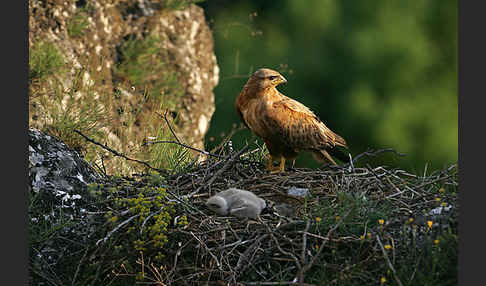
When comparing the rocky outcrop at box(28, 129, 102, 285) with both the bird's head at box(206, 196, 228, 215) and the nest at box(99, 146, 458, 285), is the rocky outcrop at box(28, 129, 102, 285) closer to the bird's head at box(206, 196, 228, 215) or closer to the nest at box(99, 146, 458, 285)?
the nest at box(99, 146, 458, 285)

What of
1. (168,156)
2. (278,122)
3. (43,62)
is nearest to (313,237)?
(278,122)

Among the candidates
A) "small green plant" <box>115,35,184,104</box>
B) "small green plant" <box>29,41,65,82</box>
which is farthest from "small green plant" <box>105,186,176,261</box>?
"small green plant" <box>115,35,184,104</box>

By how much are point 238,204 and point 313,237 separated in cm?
45

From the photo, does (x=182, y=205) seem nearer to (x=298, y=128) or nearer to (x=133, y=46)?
(x=298, y=128)

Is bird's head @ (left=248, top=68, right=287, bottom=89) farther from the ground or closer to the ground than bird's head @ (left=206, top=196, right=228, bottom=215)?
→ farther from the ground

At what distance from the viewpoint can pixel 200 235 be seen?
3.22 metres

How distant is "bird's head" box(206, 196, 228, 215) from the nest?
4cm

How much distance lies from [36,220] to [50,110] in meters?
1.25

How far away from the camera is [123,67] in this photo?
18.3ft

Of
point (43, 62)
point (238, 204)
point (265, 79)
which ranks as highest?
point (265, 79)

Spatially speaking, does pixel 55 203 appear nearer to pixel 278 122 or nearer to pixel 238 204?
pixel 238 204

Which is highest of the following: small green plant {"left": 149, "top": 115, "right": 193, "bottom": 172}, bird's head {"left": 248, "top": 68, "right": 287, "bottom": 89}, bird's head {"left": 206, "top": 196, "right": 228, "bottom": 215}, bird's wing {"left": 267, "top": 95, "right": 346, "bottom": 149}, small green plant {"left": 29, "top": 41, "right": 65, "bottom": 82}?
bird's head {"left": 248, "top": 68, "right": 287, "bottom": 89}

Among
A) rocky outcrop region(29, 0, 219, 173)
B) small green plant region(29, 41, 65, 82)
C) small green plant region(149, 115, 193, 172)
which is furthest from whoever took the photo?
small green plant region(29, 41, 65, 82)

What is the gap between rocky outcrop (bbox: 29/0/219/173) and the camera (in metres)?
4.52
